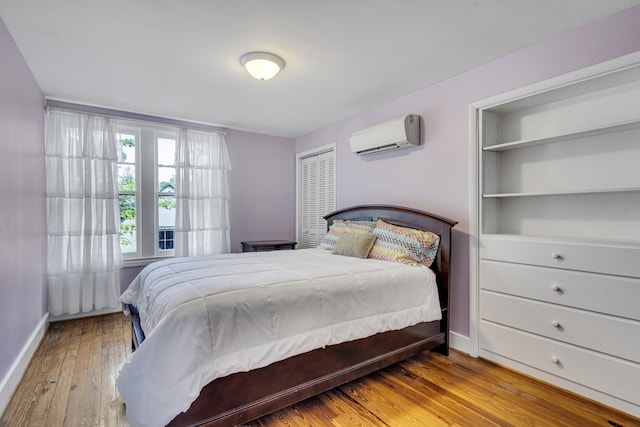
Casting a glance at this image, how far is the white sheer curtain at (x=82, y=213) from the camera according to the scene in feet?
10.4

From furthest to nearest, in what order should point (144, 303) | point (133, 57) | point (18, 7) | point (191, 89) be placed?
point (191, 89) < point (133, 57) < point (144, 303) < point (18, 7)

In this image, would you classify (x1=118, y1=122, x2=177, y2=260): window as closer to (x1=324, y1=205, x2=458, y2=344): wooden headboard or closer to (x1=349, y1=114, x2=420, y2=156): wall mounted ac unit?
(x1=349, y1=114, x2=420, y2=156): wall mounted ac unit


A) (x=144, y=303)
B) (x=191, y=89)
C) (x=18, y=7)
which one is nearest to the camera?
(x=18, y=7)

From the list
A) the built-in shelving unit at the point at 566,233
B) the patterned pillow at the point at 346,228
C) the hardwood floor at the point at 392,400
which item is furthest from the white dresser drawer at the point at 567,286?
the patterned pillow at the point at 346,228

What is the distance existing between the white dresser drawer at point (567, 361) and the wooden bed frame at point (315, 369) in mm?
381

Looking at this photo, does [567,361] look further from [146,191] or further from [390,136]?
[146,191]

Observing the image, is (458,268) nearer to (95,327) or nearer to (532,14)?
(532,14)

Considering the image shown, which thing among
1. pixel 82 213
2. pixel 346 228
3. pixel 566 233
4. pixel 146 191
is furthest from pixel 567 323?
pixel 82 213

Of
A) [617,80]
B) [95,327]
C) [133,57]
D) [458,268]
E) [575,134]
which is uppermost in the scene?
[133,57]

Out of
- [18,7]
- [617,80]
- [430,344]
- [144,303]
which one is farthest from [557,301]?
[18,7]

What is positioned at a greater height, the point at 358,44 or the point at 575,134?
the point at 358,44

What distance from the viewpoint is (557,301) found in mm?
2045

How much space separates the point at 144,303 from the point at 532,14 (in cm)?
298

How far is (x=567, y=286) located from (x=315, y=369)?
1704mm
